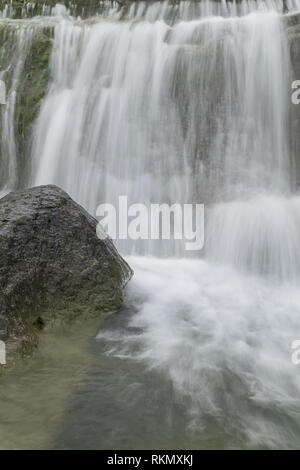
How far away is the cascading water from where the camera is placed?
369 cm

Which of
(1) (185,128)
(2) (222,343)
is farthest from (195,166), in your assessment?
(2) (222,343)

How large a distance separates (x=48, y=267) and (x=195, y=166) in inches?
150

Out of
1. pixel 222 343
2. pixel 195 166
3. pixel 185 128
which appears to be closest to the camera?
pixel 222 343

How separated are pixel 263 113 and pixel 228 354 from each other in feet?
15.8

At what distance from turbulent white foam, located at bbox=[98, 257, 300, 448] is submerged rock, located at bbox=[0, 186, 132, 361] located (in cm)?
44

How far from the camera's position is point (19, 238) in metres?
3.55

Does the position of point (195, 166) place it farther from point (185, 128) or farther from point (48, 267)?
point (48, 267)

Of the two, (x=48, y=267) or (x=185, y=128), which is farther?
(x=185, y=128)

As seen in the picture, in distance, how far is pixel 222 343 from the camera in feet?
11.9

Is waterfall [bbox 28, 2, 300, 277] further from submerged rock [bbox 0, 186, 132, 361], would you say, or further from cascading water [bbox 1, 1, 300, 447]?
submerged rock [bbox 0, 186, 132, 361]

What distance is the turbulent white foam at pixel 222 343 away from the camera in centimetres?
253

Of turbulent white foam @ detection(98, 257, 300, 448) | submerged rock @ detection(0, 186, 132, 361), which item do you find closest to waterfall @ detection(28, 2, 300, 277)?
turbulent white foam @ detection(98, 257, 300, 448)

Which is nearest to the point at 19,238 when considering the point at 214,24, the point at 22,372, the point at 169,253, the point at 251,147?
the point at 22,372

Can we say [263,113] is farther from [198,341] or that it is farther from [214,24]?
[198,341]
